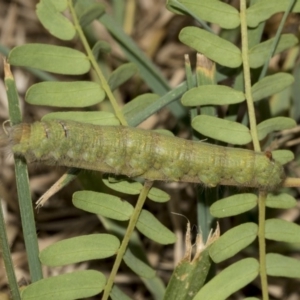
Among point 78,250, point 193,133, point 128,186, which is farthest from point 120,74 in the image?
point 78,250

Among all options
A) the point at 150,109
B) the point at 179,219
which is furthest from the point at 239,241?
the point at 179,219

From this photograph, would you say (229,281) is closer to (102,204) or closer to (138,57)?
(102,204)

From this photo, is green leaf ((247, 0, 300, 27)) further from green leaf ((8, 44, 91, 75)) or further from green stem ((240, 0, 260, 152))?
green leaf ((8, 44, 91, 75))

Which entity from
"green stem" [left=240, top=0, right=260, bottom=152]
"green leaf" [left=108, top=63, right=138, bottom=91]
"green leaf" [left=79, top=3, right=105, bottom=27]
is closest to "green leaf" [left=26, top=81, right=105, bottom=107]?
"green leaf" [left=108, top=63, right=138, bottom=91]

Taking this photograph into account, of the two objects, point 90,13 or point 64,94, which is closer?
point 64,94

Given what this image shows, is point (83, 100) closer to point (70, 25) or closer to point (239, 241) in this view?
point (70, 25)
